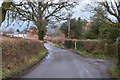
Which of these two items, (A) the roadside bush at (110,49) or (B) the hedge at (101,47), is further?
(B) the hedge at (101,47)

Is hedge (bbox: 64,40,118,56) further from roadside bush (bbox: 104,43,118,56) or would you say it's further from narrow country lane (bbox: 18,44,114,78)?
narrow country lane (bbox: 18,44,114,78)

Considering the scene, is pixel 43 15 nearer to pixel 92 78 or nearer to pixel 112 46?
pixel 112 46

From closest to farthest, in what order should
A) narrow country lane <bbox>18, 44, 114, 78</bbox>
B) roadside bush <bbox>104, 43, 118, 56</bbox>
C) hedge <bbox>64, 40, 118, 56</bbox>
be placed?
narrow country lane <bbox>18, 44, 114, 78</bbox> → roadside bush <bbox>104, 43, 118, 56</bbox> → hedge <bbox>64, 40, 118, 56</bbox>

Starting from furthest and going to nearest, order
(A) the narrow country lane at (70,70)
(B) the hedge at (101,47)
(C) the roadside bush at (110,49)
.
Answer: (B) the hedge at (101,47)
(C) the roadside bush at (110,49)
(A) the narrow country lane at (70,70)

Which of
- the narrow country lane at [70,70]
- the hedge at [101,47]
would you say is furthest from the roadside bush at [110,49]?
the narrow country lane at [70,70]

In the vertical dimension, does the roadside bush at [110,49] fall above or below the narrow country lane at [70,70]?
above

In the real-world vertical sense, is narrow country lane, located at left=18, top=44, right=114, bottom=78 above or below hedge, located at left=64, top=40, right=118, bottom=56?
below

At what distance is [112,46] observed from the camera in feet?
42.0

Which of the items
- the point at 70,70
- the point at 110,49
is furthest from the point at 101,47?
the point at 70,70

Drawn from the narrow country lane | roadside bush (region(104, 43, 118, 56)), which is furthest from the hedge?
the narrow country lane

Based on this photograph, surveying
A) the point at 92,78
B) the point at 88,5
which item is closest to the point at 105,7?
the point at 88,5

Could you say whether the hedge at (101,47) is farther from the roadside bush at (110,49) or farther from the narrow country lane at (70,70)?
the narrow country lane at (70,70)

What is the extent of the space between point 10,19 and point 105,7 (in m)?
10.5

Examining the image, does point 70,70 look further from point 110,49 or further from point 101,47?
point 101,47
